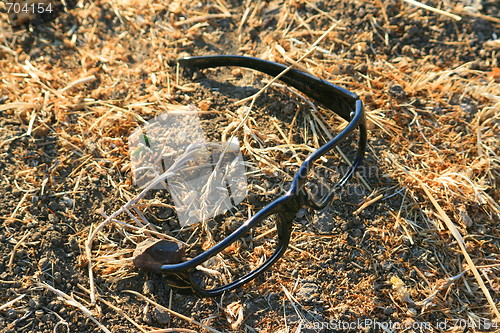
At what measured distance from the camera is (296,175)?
75.0 inches

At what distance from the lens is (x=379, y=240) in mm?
2029

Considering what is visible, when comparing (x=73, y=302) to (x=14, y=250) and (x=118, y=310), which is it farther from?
(x=14, y=250)

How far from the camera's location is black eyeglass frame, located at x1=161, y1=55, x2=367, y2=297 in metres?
1.77

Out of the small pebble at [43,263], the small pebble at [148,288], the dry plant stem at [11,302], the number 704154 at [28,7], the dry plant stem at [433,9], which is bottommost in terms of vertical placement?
the dry plant stem at [11,302]

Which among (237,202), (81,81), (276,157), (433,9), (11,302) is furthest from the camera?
(433,9)

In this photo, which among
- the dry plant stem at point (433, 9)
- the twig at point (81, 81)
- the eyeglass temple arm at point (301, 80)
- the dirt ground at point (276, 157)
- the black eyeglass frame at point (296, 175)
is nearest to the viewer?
the black eyeglass frame at point (296, 175)

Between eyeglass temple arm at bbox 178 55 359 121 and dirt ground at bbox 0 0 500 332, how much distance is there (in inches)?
2.5

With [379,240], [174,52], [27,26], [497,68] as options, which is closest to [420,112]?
[497,68]

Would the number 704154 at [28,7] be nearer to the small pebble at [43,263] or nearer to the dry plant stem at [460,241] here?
the small pebble at [43,263]

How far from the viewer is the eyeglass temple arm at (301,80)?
7.39 feet

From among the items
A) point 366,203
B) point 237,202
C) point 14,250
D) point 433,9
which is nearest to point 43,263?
point 14,250

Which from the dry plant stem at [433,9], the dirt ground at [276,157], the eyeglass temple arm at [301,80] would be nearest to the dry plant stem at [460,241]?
the dirt ground at [276,157]

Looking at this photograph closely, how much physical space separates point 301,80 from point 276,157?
43 cm

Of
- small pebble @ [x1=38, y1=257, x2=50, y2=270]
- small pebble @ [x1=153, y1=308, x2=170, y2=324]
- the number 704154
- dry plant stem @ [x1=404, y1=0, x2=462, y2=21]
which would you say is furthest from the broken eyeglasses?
the number 704154
